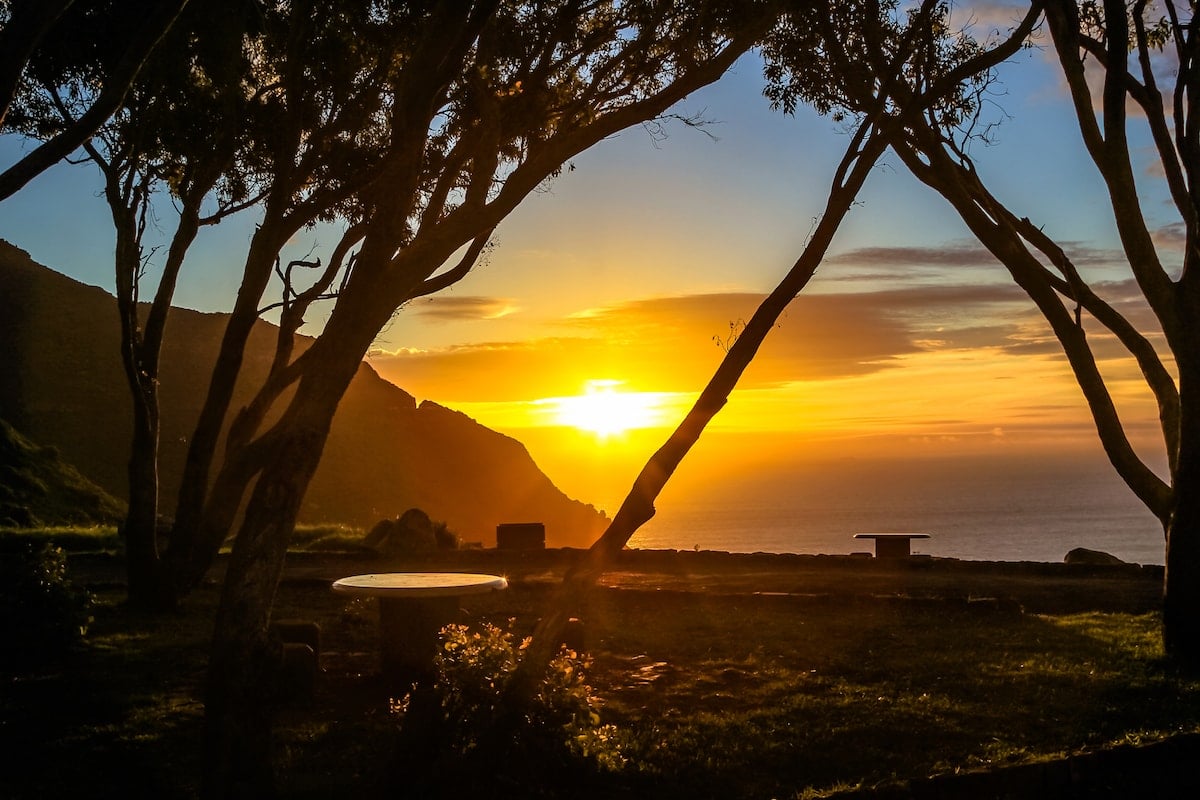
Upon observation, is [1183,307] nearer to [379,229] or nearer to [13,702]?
[379,229]

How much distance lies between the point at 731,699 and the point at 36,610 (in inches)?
237

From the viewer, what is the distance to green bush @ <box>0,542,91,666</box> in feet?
29.6

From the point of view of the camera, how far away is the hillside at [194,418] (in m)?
58.9

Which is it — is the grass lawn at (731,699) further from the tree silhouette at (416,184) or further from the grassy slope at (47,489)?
the grassy slope at (47,489)

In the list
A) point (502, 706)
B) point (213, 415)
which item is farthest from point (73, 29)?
point (502, 706)

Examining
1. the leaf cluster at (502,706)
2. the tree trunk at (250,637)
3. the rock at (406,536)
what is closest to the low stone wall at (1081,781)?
the leaf cluster at (502,706)

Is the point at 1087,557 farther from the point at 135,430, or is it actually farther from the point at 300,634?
the point at 135,430

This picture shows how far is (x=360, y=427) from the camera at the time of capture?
79.2 meters

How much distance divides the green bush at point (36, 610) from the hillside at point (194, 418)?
48284 millimetres

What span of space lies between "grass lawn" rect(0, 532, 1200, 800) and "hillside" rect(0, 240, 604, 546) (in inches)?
1921

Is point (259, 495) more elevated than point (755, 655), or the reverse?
point (259, 495)

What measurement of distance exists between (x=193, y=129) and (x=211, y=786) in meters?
9.09

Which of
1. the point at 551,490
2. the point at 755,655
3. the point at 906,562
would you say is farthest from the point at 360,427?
the point at 755,655

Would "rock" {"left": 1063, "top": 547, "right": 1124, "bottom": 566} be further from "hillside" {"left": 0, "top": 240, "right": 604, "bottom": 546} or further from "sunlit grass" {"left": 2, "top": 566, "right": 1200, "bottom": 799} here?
"hillside" {"left": 0, "top": 240, "right": 604, "bottom": 546}
